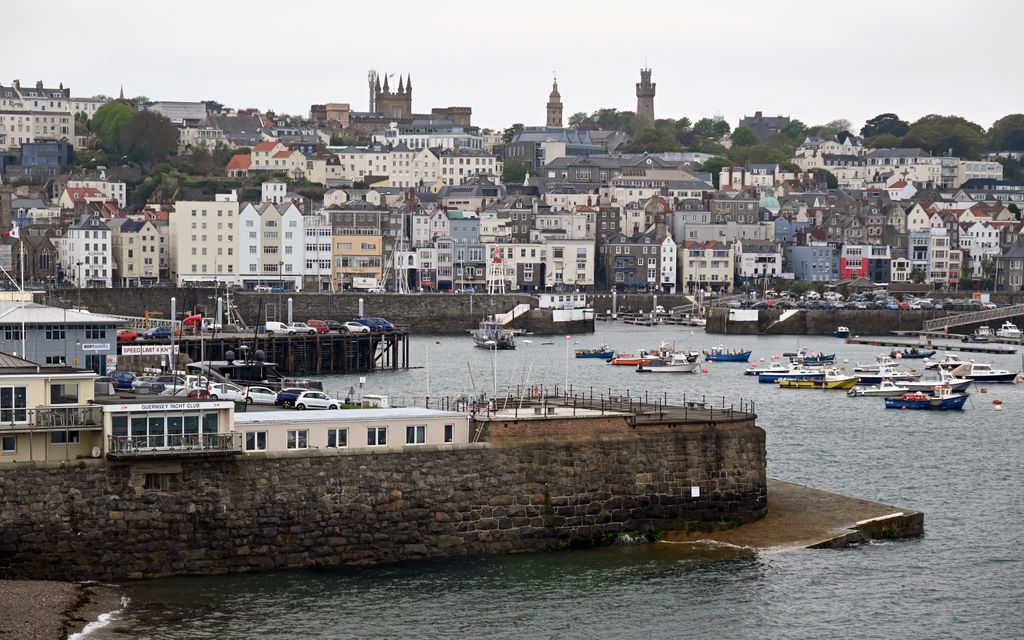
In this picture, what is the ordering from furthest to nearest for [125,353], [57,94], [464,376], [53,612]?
[57,94] → [464,376] → [125,353] → [53,612]

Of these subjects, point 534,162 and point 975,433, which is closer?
point 975,433

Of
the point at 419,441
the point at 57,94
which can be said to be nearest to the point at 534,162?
the point at 57,94

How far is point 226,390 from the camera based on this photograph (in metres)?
43.8

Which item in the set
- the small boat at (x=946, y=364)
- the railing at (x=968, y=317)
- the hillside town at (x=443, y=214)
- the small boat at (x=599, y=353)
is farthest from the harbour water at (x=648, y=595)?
the hillside town at (x=443, y=214)

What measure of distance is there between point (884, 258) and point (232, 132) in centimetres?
7524

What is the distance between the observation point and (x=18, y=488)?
1232 inches

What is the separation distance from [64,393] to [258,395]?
11114 mm

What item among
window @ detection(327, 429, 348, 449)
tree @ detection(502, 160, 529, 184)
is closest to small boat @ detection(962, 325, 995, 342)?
tree @ detection(502, 160, 529, 184)

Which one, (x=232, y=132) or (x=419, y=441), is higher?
(x=232, y=132)

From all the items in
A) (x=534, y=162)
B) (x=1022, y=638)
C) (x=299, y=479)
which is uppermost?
(x=534, y=162)

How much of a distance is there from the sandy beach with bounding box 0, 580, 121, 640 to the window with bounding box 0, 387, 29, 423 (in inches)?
135

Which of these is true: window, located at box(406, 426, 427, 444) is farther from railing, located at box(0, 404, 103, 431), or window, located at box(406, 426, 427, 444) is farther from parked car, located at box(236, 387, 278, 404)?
parked car, located at box(236, 387, 278, 404)

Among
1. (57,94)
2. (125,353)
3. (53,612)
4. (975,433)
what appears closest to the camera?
(53,612)

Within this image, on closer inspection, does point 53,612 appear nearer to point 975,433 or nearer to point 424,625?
point 424,625
